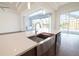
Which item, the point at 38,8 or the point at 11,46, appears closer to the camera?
the point at 11,46

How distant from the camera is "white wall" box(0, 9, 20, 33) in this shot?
106cm

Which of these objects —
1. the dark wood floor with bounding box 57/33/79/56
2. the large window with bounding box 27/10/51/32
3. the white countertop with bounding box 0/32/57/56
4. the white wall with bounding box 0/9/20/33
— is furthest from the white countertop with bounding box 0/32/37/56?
the dark wood floor with bounding box 57/33/79/56

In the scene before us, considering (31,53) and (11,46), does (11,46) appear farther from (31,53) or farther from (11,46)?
(31,53)

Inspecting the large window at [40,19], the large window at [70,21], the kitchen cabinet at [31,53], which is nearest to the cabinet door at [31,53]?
the kitchen cabinet at [31,53]

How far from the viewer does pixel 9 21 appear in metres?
1.11

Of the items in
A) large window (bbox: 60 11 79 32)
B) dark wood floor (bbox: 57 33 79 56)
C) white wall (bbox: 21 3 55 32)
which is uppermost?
white wall (bbox: 21 3 55 32)

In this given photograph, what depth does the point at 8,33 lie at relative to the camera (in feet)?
3.95

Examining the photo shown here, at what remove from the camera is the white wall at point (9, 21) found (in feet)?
3.46

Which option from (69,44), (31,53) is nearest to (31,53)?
(31,53)

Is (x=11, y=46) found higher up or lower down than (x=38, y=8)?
lower down

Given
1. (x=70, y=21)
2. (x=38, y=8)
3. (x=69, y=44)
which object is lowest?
(x=69, y=44)

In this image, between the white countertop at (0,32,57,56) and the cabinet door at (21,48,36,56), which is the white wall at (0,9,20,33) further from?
the cabinet door at (21,48,36,56)

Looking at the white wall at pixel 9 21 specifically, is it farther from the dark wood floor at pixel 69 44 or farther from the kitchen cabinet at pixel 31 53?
the dark wood floor at pixel 69 44

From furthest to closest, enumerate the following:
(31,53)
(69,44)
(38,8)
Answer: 1. (69,44)
2. (38,8)
3. (31,53)
